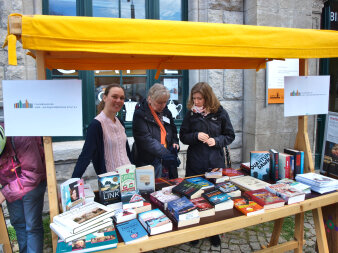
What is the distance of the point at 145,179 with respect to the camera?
2080 millimetres

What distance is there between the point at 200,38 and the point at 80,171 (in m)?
1.37

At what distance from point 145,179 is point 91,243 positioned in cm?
69

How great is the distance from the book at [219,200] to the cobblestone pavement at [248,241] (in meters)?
1.26

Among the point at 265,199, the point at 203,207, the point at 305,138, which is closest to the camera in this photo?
the point at 203,207

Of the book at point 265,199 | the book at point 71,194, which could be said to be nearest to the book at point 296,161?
the book at point 265,199

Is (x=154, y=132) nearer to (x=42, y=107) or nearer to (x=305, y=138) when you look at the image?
(x=42, y=107)

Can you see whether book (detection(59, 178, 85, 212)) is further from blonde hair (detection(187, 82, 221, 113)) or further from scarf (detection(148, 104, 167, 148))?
blonde hair (detection(187, 82, 221, 113))

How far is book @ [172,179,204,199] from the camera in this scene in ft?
6.61

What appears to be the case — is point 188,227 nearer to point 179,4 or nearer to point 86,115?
point 86,115

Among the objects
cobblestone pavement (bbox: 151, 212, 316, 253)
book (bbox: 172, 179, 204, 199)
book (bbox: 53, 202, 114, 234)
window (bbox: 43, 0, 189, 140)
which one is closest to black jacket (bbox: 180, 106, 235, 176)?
book (bbox: 172, 179, 204, 199)

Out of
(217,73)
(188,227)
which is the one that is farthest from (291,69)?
(188,227)

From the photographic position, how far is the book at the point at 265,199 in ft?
6.32

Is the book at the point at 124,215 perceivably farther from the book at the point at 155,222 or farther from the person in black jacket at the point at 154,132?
the person in black jacket at the point at 154,132

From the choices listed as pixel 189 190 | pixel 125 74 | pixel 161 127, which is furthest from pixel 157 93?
pixel 125 74
